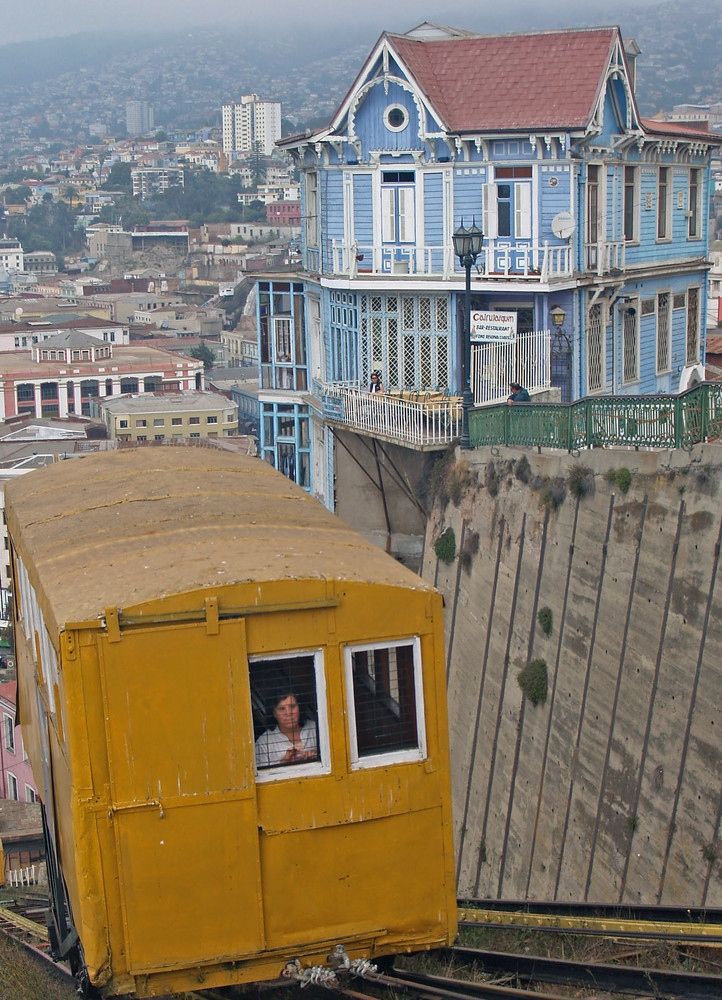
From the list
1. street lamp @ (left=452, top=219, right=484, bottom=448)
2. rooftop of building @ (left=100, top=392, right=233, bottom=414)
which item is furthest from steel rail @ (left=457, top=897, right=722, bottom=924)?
rooftop of building @ (left=100, top=392, right=233, bottom=414)

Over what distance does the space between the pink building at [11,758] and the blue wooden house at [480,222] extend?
21291 millimetres

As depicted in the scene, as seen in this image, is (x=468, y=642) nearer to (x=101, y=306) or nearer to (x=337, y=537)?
(x=337, y=537)

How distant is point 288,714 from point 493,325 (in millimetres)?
14030

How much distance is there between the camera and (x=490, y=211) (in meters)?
22.3

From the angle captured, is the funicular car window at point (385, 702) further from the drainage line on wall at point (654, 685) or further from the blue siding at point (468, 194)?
the blue siding at point (468, 194)

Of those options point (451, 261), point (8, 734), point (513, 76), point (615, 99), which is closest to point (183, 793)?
point (451, 261)

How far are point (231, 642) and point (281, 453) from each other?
1922cm

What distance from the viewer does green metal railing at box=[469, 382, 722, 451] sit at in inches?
600

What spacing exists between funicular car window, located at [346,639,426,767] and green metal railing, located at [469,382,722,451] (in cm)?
747

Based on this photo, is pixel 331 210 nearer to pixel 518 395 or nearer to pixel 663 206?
pixel 518 395

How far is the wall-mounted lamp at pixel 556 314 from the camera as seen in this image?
22.3 meters

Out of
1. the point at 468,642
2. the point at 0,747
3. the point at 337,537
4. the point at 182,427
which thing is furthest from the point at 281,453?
the point at 182,427

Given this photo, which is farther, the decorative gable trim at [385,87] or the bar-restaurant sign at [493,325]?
the decorative gable trim at [385,87]

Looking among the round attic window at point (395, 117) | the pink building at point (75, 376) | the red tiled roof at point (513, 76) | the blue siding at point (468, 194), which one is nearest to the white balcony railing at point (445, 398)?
the blue siding at point (468, 194)
